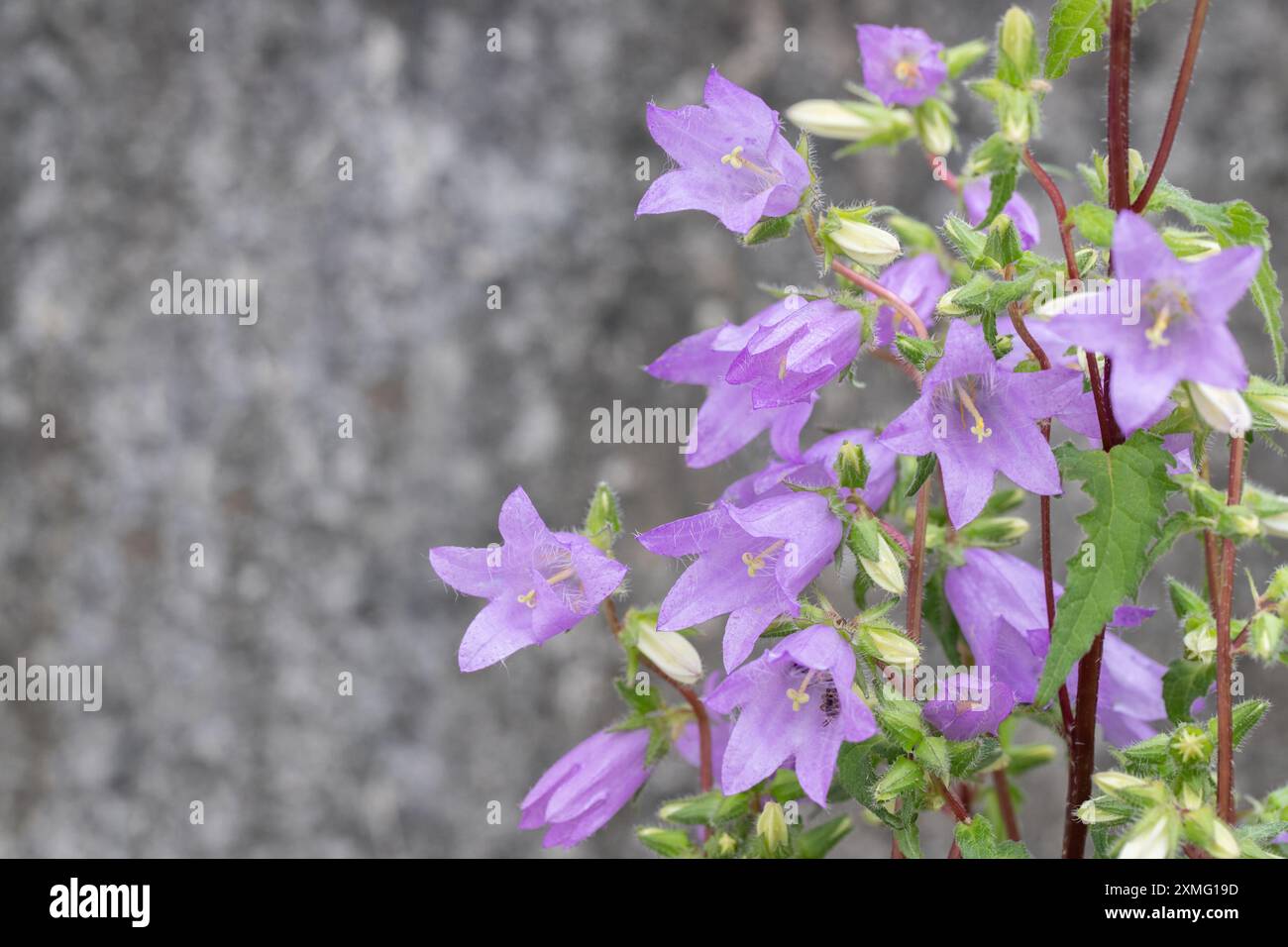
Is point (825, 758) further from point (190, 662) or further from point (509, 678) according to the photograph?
point (190, 662)

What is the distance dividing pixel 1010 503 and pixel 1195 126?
1.29m

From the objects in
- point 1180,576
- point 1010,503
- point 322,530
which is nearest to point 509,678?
point 322,530

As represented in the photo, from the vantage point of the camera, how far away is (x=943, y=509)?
1023 millimetres

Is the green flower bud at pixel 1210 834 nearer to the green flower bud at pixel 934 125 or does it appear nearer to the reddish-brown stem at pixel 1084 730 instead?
the reddish-brown stem at pixel 1084 730

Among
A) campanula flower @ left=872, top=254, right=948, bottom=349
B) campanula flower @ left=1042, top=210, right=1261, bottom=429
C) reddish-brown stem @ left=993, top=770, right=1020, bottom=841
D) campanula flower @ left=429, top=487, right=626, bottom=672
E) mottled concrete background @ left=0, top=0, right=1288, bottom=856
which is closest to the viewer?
campanula flower @ left=1042, top=210, right=1261, bottom=429

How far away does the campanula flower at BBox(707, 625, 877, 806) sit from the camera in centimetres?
81

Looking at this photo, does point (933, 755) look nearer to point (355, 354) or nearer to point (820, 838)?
point (820, 838)

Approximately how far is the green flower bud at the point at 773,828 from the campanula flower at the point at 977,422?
254 millimetres

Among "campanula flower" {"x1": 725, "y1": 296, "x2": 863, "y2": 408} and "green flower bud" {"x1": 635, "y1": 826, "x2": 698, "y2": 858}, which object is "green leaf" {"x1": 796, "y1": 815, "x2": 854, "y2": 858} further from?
"campanula flower" {"x1": 725, "y1": 296, "x2": 863, "y2": 408}

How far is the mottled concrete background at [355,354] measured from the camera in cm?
206

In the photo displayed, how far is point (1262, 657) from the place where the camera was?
84 cm

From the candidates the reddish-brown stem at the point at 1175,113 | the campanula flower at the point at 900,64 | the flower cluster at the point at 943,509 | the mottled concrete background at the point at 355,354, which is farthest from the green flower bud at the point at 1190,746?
the mottled concrete background at the point at 355,354

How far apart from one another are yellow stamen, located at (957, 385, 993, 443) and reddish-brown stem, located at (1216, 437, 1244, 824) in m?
0.17

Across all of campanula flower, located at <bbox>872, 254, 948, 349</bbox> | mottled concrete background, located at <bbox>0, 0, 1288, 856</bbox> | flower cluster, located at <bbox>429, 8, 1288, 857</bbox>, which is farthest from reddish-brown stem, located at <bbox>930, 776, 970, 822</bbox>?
mottled concrete background, located at <bbox>0, 0, 1288, 856</bbox>
